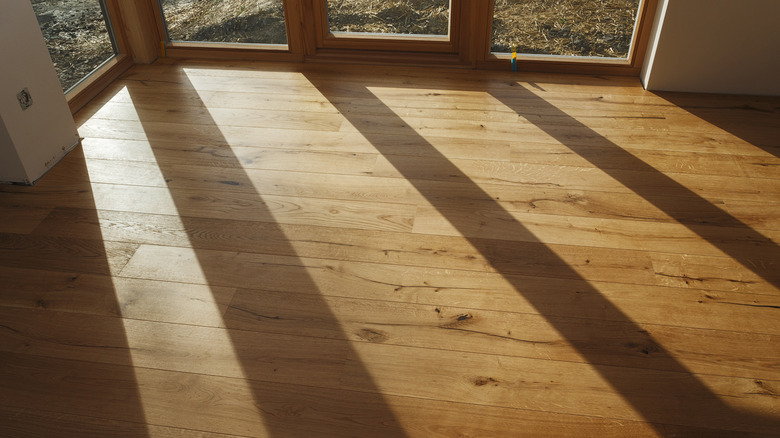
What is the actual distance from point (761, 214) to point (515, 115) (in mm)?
1116

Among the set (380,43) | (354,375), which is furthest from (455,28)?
(354,375)

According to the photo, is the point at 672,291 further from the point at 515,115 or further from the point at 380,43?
the point at 380,43

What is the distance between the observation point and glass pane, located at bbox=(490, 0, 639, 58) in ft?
10.3

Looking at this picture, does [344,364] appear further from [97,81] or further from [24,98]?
[97,81]

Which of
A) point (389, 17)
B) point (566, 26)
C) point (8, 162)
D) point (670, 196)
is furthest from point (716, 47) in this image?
point (8, 162)

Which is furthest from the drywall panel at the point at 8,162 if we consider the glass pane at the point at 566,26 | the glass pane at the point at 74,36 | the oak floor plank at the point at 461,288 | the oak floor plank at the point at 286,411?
the glass pane at the point at 566,26

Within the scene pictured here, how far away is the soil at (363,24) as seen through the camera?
3068 mm

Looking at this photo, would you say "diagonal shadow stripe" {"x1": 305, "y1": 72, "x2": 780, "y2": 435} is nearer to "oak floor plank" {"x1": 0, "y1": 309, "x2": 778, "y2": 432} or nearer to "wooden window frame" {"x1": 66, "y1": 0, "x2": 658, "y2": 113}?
"oak floor plank" {"x1": 0, "y1": 309, "x2": 778, "y2": 432}

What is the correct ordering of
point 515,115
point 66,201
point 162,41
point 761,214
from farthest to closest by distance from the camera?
point 162,41
point 515,115
point 66,201
point 761,214

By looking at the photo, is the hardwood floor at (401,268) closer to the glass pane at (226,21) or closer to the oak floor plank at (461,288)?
the oak floor plank at (461,288)

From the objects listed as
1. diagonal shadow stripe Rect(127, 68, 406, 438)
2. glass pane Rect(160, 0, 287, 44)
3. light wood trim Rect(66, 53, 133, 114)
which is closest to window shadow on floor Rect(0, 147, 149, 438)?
diagonal shadow stripe Rect(127, 68, 406, 438)

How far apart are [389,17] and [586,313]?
6.81 ft

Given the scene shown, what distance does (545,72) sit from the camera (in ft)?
10.8

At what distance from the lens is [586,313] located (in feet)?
6.29
